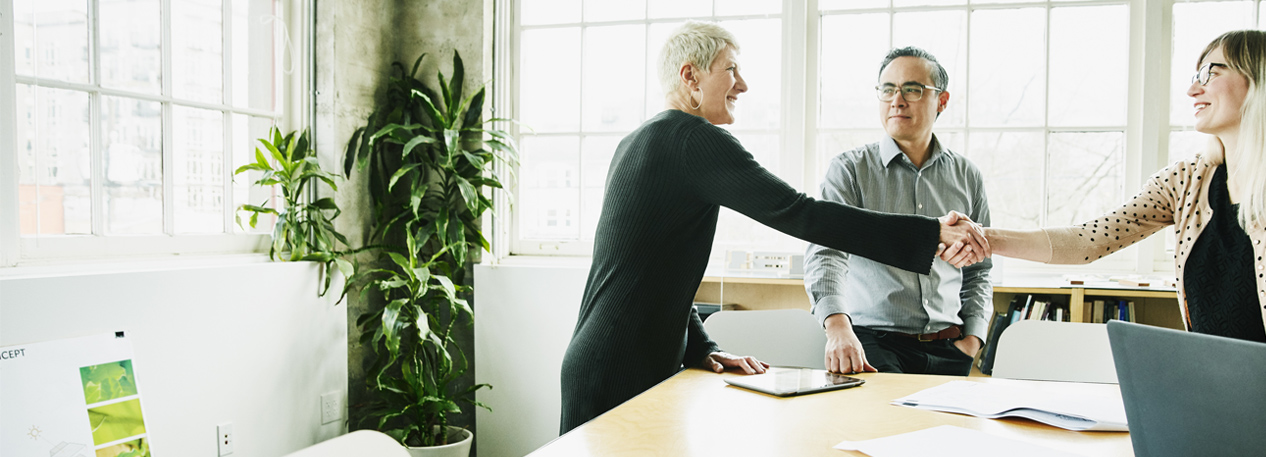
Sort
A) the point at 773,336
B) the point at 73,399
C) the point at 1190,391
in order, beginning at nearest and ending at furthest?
the point at 1190,391, the point at 73,399, the point at 773,336

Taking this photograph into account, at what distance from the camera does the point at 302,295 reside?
9.61ft

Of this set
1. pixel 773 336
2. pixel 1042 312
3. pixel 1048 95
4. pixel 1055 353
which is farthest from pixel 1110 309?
pixel 773 336

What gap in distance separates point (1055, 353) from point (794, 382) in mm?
1018

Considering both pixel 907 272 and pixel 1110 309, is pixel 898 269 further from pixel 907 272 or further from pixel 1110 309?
pixel 1110 309

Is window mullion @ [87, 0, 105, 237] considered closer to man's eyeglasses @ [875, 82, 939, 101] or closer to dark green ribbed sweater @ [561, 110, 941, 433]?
dark green ribbed sweater @ [561, 110, 941, 433]

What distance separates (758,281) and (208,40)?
94.3 inches

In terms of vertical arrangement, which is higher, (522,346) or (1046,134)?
(1046,134)

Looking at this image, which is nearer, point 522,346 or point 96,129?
point 96,129

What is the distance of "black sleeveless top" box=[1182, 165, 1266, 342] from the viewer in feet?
4.66

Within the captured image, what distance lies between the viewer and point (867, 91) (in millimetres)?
3496

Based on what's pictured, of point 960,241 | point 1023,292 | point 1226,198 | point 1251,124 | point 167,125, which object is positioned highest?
point 167,125

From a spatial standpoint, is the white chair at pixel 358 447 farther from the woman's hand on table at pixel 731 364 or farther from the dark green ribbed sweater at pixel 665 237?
the woman's hand on table at pixel 731 364

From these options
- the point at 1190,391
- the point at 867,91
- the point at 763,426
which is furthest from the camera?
the point at 867,91

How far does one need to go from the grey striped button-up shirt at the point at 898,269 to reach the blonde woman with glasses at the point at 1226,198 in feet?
2.12
